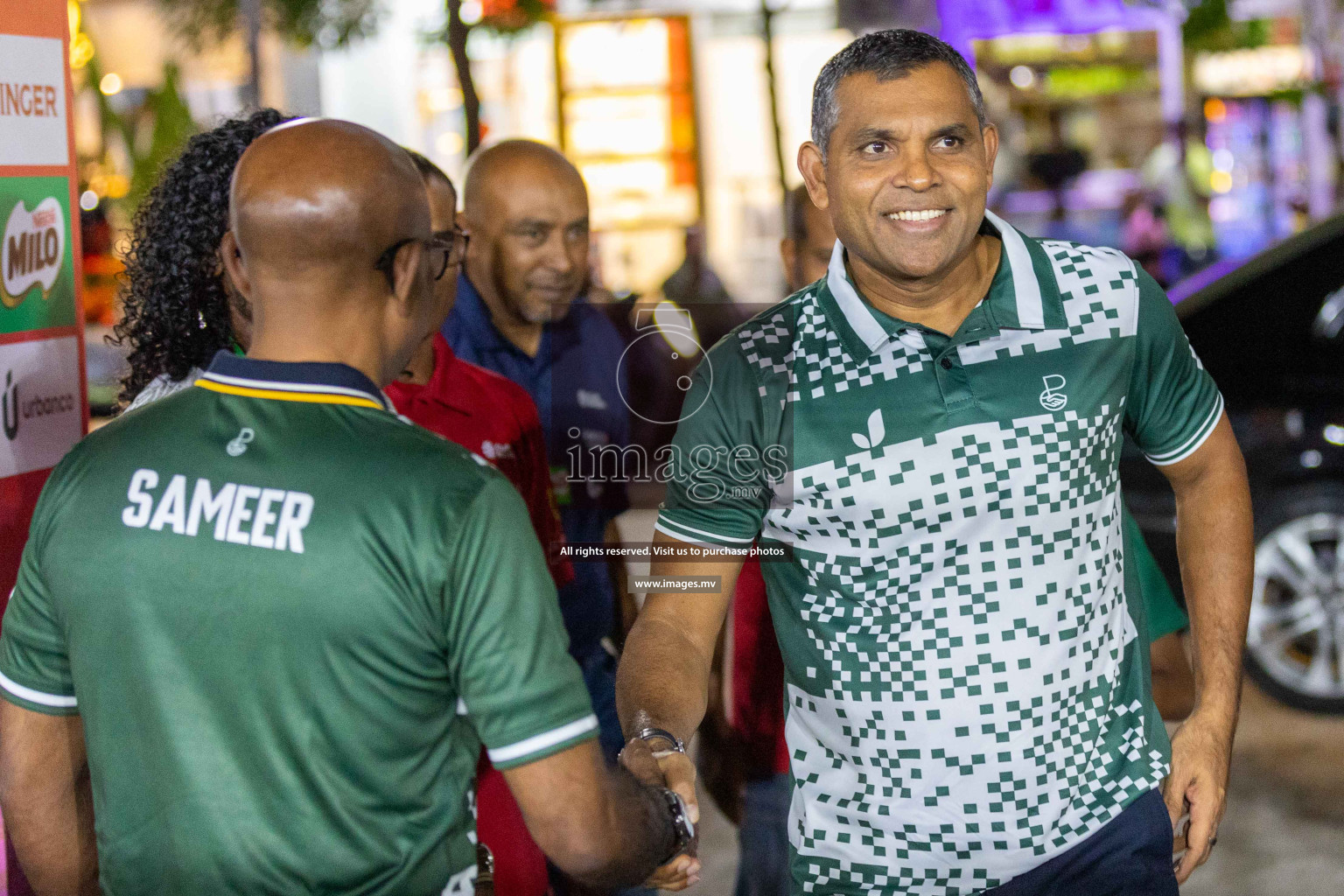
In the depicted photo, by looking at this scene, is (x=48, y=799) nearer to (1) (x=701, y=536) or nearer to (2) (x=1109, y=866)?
(1) (x=701, y=536)

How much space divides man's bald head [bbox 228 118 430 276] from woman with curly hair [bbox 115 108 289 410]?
2.45ft

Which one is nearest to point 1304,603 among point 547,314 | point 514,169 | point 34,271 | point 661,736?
point 547,314

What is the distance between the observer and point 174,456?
1597 millimetres

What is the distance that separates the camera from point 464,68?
6.55m

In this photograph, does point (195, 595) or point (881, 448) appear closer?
point (195, 595)

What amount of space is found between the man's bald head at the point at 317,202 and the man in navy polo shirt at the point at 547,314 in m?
1.31

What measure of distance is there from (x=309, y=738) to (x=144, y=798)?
0.25m

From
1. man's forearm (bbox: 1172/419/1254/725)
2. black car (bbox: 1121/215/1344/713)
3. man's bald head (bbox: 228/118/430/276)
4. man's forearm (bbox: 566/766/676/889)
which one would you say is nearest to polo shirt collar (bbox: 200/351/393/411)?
man's bald head (bbox: 228/118/430/276)

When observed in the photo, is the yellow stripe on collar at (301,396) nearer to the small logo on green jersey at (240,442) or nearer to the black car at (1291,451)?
the small logo on green jersey at (240,442)

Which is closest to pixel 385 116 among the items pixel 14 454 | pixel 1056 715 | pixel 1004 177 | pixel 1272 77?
pixel 1004 177

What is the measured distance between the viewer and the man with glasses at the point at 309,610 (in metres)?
1.53

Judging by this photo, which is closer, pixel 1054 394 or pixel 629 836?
pixel 629 836

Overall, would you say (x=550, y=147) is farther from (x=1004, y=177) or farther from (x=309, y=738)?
(x=1004, y=177)

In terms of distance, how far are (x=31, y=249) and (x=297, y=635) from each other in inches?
61.2
